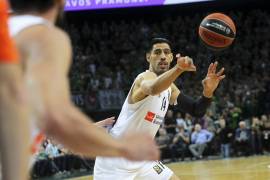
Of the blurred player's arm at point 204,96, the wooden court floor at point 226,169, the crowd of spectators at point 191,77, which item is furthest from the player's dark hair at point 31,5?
the crowd of spectators at point 191,77

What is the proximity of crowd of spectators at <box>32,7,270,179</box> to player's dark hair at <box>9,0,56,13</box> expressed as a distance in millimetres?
10288

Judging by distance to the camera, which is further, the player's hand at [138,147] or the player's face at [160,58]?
the player's face at [160,58]

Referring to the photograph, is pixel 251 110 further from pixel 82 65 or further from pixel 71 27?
pixel 71 27

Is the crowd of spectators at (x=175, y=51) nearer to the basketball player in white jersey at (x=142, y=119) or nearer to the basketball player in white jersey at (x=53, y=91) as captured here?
the basketball player in white jersey at (x=142, y=119)

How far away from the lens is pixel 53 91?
1.59m

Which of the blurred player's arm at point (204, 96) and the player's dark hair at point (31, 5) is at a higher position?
the player's dark hair at point (31, 5)

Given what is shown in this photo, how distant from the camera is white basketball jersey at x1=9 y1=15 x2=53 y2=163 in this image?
1.60 meters

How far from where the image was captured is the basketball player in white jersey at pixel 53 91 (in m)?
1.59

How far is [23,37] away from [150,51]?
383cm

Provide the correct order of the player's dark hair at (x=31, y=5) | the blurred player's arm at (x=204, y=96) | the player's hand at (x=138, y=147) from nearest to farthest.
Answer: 1. the player's hand at (x=138, y=147)
2. the player's dark hair at (x=31, y=5)
3. the blurred player's arm at (x=204, y=96)

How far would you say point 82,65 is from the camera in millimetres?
19047

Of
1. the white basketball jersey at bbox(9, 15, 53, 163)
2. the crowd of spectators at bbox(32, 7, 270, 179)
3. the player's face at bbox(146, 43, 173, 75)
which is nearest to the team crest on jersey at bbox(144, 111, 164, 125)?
the player's face at bbox(146, 43, 173, 75)

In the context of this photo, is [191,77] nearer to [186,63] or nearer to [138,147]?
[186,63]

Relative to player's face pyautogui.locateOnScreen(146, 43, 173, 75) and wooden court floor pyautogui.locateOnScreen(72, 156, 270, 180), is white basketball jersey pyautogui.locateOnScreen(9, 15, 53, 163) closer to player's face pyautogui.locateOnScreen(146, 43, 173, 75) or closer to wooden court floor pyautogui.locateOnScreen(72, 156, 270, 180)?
player's face pyautogui.locateOnScreen(146, 43, 173, 75)
